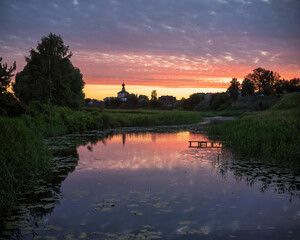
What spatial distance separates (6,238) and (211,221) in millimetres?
4753

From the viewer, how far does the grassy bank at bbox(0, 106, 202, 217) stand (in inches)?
341

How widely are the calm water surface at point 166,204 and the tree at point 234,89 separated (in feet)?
335

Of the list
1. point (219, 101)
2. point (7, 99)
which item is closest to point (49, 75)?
point (7, 99)

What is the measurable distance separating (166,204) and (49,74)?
41.6m

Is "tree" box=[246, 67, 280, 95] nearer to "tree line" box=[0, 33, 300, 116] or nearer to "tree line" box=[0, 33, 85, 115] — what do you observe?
"tree line" box=[0, 33, 300, 116]

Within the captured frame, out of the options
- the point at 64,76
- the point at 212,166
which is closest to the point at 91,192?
the point at 212,166

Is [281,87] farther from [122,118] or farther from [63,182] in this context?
[63,182]

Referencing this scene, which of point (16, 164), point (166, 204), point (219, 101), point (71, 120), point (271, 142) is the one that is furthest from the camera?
point (219, 101)

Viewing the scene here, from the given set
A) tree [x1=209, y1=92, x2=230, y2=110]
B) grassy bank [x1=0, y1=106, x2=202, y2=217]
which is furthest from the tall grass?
tree [x1=209, y1=92, x2=230, y2=110]

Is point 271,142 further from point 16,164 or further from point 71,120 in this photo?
point 71,120

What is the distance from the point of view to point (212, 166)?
13.4 meters

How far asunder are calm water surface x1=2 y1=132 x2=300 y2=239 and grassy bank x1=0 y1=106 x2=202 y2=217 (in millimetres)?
788

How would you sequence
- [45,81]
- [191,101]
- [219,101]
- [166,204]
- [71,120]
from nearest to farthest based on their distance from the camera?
[166,204] < [71,120] < [45,81] < [219,101] < [191,101]

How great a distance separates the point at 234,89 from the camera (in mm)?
113125
